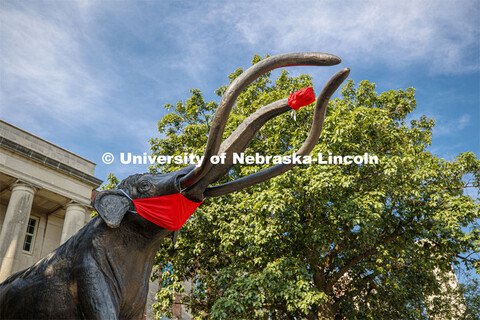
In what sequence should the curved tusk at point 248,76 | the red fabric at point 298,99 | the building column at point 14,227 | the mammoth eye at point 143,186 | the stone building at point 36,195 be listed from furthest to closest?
the stone building at point 36,195 < the building column at point 14,227 < the mammoth eye at point 143,186 < the red fabric at point 298,99 < the curved tusk at point 248,76

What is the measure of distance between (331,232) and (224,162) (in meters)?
8.85

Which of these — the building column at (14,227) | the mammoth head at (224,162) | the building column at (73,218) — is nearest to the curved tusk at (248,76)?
the mammoth head at (224,162)

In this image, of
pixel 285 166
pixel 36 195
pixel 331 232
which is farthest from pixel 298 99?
pixel 36 195

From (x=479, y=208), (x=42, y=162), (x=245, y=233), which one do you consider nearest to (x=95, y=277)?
(x=245, y=233)

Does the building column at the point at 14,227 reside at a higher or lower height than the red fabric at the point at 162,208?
higher

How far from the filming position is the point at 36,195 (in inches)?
766

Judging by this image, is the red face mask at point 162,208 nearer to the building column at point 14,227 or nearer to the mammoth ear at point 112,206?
the mammoth ear at point 112,206

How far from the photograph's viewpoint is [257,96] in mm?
15781

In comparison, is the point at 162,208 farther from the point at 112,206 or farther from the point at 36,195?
the point at 36,195

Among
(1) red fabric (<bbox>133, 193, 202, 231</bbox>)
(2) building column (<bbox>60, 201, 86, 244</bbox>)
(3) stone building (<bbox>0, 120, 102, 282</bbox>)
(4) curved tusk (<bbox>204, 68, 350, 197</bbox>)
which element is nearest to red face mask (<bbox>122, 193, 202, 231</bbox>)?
(1) red fabric (<bbox>133, 193, 202, 231</bbox>)

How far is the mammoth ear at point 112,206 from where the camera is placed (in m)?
3.38

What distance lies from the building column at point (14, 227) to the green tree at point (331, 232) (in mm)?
6857

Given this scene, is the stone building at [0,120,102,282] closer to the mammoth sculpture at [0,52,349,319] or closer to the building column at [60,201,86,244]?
the building column at [60,201,86,244]

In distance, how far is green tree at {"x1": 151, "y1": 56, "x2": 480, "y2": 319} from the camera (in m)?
11.0
